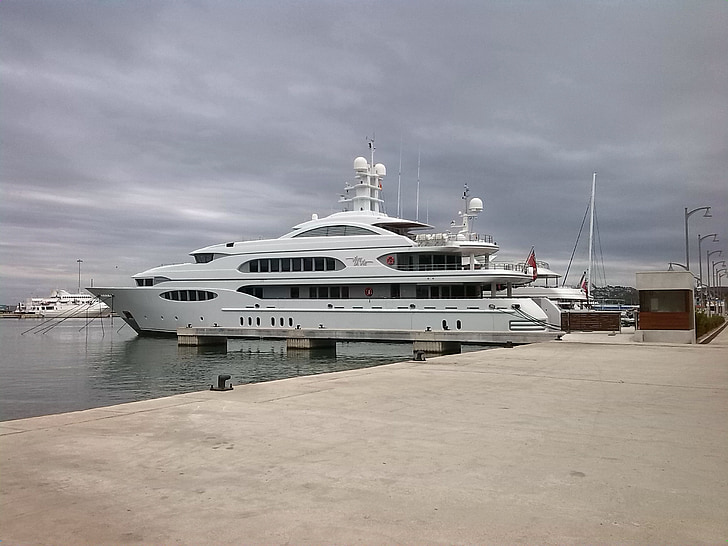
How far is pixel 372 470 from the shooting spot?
179 inches

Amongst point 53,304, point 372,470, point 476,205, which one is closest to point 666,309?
point 476,205

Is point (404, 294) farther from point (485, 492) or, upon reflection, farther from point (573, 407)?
point (485, 492)

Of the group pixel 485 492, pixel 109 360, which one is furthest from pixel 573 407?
pixel 109 360

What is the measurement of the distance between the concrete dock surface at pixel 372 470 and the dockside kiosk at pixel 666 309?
1366 centimetres

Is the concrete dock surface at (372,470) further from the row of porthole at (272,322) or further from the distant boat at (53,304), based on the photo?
the distant boat at (53,304)

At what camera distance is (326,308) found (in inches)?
1152

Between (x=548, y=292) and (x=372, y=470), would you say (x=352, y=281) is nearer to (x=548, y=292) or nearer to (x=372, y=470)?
(x=548, y=292)

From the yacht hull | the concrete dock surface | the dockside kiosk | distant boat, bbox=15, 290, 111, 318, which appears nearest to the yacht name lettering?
the yacht hull

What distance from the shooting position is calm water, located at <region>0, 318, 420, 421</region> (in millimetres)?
16984

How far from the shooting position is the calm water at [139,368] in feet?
55.7

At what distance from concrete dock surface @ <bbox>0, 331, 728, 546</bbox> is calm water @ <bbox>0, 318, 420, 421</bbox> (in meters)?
10.4

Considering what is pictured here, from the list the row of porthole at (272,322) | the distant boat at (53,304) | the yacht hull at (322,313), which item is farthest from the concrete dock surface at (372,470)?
the distant boat at (53,304)

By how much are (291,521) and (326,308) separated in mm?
25798

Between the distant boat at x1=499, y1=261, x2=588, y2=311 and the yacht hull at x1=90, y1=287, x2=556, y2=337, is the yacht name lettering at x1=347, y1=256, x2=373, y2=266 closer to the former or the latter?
the yacht hull at x1=90, y1=287, x2=556, y2=337
